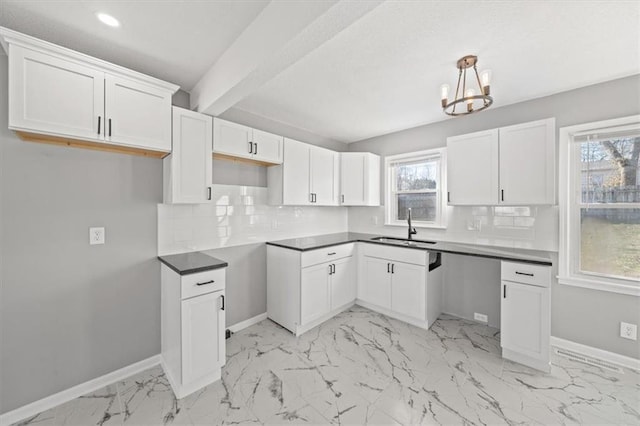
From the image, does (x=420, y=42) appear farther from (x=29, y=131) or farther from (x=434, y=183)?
Result: (x=29, y=131)

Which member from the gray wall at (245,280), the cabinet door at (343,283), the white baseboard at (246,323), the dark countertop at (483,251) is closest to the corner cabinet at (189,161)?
Answer: the gray wall at (245,280)

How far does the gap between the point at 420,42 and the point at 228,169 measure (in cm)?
216

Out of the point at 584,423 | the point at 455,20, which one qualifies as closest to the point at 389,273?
the point at 584,423

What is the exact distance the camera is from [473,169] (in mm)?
2750

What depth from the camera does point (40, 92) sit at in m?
1.53

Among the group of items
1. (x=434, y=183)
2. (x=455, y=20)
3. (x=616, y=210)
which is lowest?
(x=616, y=210)

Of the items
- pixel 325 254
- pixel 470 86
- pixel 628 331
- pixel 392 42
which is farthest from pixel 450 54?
pixel 628 331

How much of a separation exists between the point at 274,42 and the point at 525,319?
9.60ft

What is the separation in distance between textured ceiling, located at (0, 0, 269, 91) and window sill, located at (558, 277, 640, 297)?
11.6ft

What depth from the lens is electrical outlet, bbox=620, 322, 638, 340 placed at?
7.09 feet

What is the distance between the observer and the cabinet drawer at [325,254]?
9.11ft

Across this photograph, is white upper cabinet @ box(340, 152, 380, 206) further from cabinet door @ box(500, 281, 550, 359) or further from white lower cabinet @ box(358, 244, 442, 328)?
Answer: cabinet door @ box(500, 281, 550, 359)

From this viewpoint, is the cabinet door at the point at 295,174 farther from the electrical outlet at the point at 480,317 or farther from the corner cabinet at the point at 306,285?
the electrical outlet at the point at 480,317

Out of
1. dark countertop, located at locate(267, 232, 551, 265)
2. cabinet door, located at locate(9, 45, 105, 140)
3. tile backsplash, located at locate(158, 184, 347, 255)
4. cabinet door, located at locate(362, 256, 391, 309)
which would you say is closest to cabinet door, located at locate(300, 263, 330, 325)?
dark countertop, located at locate(267, 232, 551, 265)
